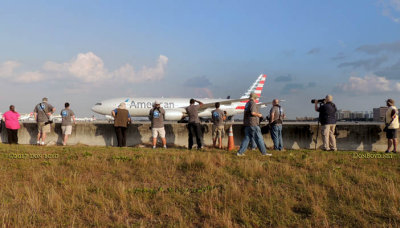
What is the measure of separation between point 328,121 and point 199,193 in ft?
20.9

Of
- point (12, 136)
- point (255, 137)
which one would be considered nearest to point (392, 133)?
point (255, 137)

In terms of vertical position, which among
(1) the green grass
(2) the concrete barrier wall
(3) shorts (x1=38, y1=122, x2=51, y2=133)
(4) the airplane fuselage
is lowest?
(1) the green grass

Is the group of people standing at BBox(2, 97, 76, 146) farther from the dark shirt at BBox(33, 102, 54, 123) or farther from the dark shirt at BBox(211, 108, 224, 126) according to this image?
the dark shirt at BBox(211, 108, 224, 126)

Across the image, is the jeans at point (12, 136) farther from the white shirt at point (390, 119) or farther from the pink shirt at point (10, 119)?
the white shirt at point (390, 119)

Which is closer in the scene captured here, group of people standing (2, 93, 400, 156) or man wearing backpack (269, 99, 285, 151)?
group of people standing (2, 93, 400, 156)

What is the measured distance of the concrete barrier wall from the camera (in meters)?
10.8

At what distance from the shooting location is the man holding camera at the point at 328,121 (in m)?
9.87

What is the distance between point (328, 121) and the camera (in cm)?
983

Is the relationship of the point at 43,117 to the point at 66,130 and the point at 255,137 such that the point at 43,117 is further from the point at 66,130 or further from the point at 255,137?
the point at 255,137

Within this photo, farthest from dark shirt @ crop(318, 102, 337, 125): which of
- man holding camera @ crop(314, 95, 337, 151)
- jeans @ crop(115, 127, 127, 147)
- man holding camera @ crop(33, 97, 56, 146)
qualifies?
man holding camera @ crop(33, 97, 56, 146)

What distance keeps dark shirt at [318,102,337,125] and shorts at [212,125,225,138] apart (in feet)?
11.1

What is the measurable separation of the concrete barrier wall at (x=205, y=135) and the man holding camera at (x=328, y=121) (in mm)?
1104

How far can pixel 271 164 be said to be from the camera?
6.87m

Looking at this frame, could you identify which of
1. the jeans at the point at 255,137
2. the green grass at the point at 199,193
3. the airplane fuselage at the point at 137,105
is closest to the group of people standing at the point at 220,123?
the jeans at the point at 255,137
